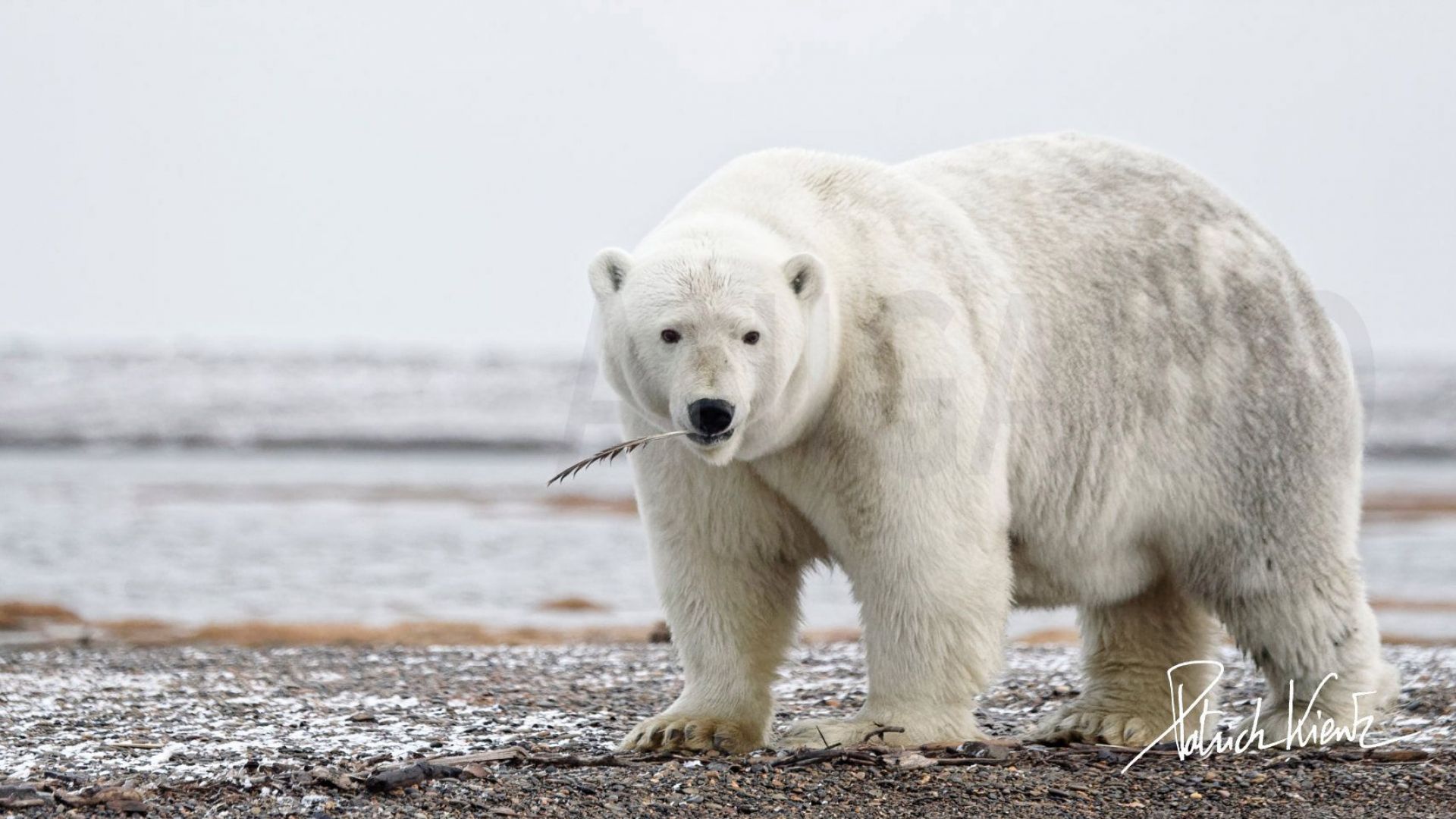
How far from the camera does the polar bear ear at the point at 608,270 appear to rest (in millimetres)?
4137

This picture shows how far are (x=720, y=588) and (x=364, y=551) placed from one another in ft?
30.4

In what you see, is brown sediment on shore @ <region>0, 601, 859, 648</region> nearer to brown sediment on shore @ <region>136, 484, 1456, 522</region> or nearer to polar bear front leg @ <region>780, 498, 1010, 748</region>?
polar bear front leg @ <region>780, 498, 1010, 748</region>

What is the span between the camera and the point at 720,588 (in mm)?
4648

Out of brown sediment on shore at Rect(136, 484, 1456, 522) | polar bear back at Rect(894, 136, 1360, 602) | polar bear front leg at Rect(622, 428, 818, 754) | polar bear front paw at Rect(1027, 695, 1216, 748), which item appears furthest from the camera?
brown sediment on shore at Rect(136, 484, 1456, 522)

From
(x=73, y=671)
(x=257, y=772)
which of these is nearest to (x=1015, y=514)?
(x=257, y=772)

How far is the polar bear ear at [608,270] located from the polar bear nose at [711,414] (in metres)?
0.52

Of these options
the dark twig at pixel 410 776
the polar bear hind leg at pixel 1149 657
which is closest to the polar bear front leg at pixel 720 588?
the dark twig at pixel 410 776

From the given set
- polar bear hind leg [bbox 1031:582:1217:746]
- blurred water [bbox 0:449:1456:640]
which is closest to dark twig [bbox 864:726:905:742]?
polar bear hind leg [bbox 1031:582:1217:746]

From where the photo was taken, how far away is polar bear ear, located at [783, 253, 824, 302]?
406 cm

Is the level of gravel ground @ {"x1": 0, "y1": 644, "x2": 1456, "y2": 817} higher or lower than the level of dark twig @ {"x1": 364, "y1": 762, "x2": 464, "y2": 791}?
lower

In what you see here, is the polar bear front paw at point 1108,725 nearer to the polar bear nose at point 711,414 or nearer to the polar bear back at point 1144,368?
the polar bear back at point 1144,368

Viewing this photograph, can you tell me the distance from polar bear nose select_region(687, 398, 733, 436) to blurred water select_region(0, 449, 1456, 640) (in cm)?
549

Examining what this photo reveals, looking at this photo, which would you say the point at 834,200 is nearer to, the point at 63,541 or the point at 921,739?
the point at 921,739

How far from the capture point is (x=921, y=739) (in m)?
4.44
